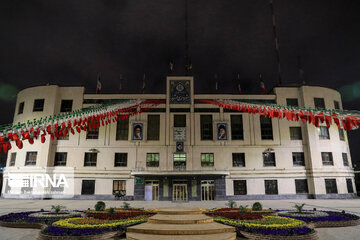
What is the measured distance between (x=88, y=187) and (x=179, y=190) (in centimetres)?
1223

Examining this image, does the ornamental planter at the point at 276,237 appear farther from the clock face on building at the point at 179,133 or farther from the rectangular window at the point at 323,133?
the rectangular window at the point at 323,133

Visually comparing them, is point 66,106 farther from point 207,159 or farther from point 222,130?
point 222,130

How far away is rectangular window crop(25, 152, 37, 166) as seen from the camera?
3053 cm

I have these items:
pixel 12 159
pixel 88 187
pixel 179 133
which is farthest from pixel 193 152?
pixel 12 159

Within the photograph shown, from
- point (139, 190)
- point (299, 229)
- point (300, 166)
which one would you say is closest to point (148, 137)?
point (139, 190)

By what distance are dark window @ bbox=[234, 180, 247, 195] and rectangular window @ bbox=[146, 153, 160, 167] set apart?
1101cm

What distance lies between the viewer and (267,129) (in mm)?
32469

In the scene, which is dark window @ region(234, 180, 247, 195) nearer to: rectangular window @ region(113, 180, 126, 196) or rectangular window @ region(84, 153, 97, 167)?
rectangular window @ region(113, 180, 126, 196)

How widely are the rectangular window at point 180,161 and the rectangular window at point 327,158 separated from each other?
62.9 ft

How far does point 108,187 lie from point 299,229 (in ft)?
85.3

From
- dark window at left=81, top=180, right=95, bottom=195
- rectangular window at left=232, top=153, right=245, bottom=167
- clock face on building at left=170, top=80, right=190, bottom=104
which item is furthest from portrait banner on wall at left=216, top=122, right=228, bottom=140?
dark window at left=81, top=180, right=95, bottom=195

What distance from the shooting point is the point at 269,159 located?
1246 inches

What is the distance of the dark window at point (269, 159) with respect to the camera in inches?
1240

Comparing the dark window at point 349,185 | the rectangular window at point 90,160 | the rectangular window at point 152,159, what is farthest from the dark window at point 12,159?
the dark window at point 349,185
